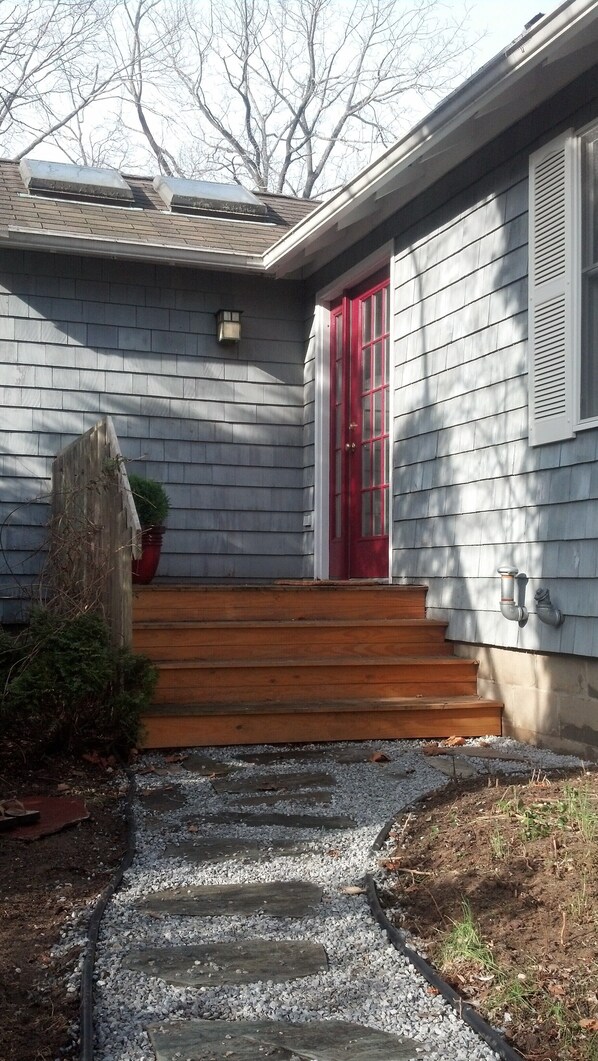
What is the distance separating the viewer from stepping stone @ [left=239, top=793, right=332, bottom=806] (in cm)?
390

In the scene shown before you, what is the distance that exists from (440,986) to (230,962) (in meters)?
0.51

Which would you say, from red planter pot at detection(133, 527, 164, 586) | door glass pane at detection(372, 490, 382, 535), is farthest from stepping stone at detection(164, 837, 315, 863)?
door glass pane at detection(372, 490, 382, 535)

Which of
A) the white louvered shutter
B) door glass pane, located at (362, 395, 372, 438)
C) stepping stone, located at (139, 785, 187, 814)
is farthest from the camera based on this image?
door glass pane, located at (362, 395, 372, 438)

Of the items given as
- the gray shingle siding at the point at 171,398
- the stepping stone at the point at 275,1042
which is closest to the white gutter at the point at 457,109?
the gray shingle siding at the point at 171,398

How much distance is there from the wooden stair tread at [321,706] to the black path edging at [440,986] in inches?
82.5

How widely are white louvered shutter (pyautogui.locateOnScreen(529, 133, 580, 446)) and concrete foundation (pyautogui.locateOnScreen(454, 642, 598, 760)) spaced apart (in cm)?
110

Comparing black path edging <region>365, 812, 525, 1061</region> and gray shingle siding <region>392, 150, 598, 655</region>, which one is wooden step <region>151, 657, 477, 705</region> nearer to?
gray shingle siding <region>392, 150, 598, 655</region>

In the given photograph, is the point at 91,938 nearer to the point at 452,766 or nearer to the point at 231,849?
→ the point at 231,849

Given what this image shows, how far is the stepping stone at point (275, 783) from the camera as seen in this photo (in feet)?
13.4

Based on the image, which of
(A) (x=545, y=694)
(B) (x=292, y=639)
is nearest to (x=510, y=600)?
(A) (x=545, y=694)

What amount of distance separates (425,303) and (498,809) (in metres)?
3.78

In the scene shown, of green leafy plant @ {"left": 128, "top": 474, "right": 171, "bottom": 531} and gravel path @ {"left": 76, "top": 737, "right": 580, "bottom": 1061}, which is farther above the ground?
green leafy plant @ {"left": 128, "top": 474, "right": 171, "bottom": 531}

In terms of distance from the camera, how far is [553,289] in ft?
16.1

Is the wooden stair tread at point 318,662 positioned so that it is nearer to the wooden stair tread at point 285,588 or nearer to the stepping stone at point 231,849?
the wooden stair tread at point 285,588
